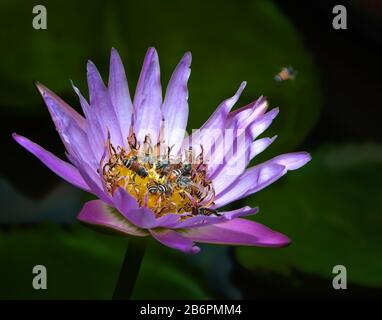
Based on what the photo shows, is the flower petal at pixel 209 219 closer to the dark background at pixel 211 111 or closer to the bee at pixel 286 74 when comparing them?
the dark background at pixel 211 111

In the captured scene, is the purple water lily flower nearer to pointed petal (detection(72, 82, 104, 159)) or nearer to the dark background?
pointed petal (detection(72, 82, 104, 159))

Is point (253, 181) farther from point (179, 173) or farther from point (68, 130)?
point (68, 130)

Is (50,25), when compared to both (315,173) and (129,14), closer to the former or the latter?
(129,14)

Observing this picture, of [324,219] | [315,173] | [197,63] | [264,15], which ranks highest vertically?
[264,15]

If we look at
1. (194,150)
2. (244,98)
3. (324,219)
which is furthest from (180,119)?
(324,219)

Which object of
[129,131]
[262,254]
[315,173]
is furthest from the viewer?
[315,173]

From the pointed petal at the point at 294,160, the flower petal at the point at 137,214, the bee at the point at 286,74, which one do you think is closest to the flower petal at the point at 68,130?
the flower petal at the point at 137,214
